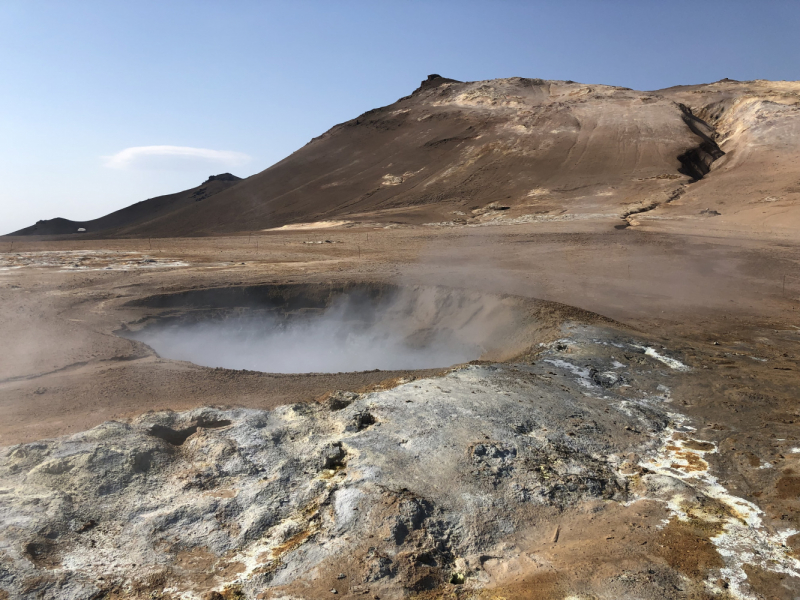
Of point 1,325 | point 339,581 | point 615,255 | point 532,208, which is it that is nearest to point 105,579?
point 339,581

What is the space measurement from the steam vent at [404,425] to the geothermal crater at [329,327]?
0.05m

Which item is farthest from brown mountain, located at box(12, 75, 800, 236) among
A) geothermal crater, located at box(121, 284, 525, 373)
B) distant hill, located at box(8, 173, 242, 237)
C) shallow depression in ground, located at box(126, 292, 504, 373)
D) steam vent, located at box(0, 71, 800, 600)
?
shallow depression in ground, located at box(126, 292, 504, 373)

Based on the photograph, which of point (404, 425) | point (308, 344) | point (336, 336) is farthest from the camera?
point (336, 336)

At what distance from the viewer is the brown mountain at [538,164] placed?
26969 mm

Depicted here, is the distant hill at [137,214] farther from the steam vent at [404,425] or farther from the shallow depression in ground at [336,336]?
the shallow depression in ground at [336,336]

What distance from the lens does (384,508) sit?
398cm

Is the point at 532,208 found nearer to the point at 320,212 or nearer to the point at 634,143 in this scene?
the point at 634,143

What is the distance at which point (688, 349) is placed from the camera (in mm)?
7871

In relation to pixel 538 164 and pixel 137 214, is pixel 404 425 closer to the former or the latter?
pixel 538 164

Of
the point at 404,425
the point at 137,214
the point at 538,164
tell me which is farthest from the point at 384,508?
the point at 137,214

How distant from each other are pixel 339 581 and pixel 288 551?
1.52 ft

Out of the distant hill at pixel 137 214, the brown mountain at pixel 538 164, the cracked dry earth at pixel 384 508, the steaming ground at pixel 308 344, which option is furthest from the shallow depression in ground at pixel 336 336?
the distant hill at pixel 137 214

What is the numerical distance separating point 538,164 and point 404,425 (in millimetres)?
31683

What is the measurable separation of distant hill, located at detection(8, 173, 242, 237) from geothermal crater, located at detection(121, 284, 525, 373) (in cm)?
3578
